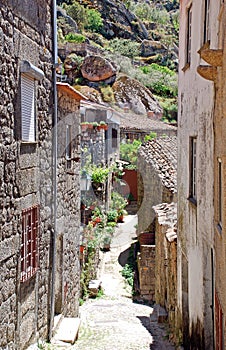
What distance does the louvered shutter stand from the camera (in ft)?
23.8

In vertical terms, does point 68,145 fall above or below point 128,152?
above

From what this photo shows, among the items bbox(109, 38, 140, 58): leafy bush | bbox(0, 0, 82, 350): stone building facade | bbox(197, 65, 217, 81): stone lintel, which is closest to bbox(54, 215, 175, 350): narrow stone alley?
bbox(0, 0, 82, 350): stone building facade

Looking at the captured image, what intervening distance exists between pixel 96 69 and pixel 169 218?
31205 mm

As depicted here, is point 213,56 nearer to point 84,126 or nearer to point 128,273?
point 84,126

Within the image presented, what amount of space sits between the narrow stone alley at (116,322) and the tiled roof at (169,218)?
2.20m

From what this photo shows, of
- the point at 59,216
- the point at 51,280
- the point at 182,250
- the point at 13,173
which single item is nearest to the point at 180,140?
the point at 182,250

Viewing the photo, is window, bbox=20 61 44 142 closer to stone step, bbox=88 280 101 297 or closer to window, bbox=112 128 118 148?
stone step, bbox=88 280 101 297

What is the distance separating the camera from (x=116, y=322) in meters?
11.6

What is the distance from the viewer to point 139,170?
21688mm

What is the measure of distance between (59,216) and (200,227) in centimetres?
327

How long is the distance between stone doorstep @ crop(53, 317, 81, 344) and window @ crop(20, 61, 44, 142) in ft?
13.0

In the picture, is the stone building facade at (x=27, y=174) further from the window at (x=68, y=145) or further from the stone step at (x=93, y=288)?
the stone step at (x=93, y=288)

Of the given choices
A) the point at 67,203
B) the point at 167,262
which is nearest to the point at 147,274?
the point at 167,262

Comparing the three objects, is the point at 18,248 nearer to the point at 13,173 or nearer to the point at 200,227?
the point at 13,173
